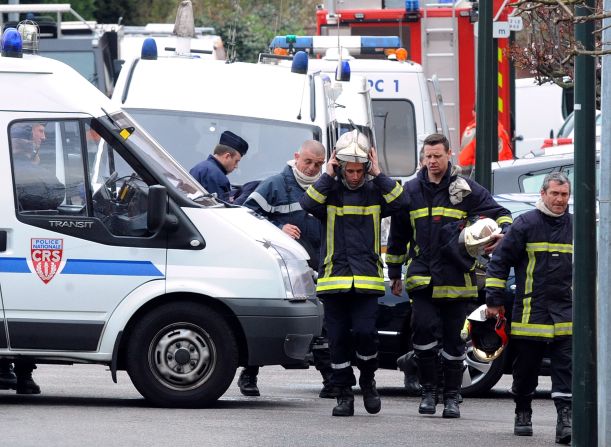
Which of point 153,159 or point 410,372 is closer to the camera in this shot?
point 153,159

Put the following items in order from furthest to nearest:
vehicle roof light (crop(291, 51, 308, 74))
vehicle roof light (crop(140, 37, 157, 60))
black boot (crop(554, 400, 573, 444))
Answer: vehicle roof light (crop(291, 51, 308, 74)) → vehicle roof light (crop(140, 37, 157, 60)) → black boot (crop(554, 400, 573, 444))

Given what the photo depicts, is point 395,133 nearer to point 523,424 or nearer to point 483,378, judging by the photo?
point 483,378

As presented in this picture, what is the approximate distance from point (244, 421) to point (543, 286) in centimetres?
190

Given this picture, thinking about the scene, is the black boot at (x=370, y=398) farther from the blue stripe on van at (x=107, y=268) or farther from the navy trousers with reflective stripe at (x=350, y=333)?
the blue stripe on van at (x=107, y=268)

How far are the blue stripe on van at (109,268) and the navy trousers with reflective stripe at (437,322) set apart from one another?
1.61 meters

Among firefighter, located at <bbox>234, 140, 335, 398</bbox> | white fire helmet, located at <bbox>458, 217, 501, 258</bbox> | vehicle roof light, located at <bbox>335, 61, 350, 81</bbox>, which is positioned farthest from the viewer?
vehicle roof light, located at <bbox>335, 61, 350, 81</bbox>

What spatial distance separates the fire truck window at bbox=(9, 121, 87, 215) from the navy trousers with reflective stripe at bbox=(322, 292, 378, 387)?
1638 millimetres

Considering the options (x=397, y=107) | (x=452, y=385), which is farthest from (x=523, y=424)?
(x=397, y=107)

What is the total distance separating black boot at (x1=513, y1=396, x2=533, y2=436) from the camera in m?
9.23

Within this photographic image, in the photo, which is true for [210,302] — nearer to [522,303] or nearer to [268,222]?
[268,222]

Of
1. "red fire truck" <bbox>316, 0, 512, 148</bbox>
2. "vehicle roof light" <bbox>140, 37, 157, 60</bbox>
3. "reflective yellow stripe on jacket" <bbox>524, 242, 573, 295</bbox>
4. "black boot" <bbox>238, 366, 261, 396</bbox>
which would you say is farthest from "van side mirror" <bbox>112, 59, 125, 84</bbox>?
"reflective yellow stripe on jacket" <bbox>524, 242, 573, 295</bbox>

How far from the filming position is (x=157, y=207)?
31.4ft

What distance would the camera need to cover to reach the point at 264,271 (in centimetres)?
973

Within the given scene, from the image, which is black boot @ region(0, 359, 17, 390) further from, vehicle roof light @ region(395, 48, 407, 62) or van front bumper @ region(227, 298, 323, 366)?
vehicle roof light @ region(395, 48, 407, 62)
